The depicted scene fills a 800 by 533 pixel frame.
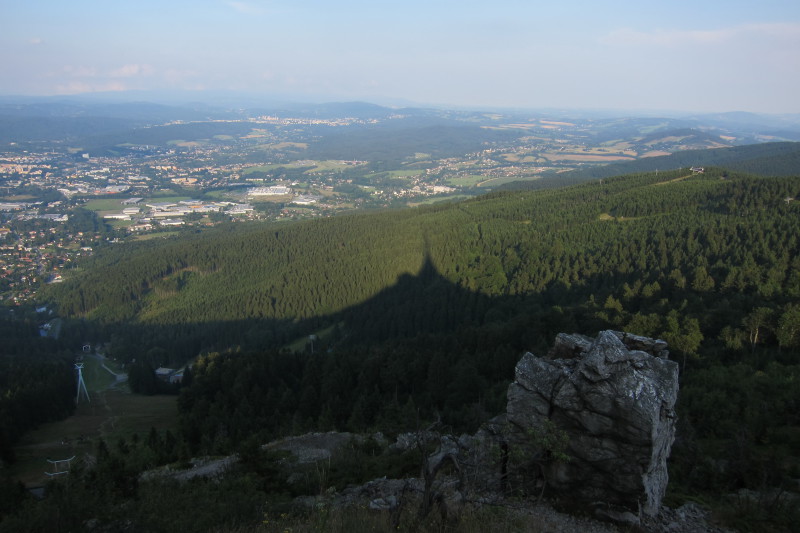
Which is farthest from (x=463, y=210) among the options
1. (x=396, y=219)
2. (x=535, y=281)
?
(x=535, y=281)

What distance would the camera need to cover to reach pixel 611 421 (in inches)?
410

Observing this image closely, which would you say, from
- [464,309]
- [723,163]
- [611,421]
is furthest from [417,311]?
[723,163]

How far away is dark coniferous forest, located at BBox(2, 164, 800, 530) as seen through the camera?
22172 millimetres

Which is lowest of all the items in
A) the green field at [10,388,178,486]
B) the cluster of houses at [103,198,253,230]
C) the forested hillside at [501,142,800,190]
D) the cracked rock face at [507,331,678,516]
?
the green field at [10,388,178,486]

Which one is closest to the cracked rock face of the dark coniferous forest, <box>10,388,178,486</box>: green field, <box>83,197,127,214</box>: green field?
the dark coniferous forest

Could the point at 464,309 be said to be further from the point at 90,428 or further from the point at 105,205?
the point at 105,205

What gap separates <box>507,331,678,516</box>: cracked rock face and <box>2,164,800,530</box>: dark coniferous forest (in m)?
2.62

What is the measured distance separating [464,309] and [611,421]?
163 feet

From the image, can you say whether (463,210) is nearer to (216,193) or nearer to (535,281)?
(535,281)

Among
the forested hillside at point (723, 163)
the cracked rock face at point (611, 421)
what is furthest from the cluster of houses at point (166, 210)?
the cracked rock face at point (611, 421)

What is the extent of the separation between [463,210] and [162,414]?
7418cm

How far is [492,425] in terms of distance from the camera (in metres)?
14.3

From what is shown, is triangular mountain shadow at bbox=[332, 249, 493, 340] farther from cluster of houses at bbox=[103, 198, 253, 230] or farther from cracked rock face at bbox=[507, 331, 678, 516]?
cluster of houses at bbox=[103, 198, 253, 230]

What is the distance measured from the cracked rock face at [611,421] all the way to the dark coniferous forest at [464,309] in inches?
103
